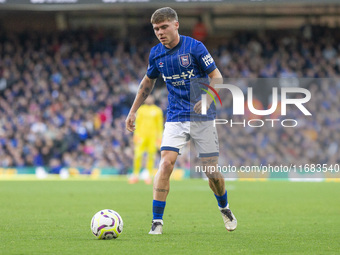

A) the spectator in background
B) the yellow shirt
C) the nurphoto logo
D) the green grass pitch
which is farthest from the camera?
the spectator in background

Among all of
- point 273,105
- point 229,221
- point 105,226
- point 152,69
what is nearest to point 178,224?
point 229,221

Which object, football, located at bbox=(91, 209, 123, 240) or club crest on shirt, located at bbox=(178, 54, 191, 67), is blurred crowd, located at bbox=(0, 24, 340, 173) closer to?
club crest on shirt, located at bbox=(178, 54, 191, 67)

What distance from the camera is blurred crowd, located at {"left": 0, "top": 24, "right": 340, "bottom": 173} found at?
20266 mm

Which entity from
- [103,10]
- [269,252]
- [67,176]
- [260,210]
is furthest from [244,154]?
[269,252]

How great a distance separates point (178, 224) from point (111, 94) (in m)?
17.8

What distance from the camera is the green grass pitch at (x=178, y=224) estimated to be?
5.57 meters

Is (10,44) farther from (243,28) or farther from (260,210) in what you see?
(260,210)

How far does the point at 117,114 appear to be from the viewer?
24.3 m

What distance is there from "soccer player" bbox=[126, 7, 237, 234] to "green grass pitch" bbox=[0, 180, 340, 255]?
21.3 inches

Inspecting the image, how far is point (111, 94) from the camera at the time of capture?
82.7ft

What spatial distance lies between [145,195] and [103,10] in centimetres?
1691

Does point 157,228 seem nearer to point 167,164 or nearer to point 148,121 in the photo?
point 167,164

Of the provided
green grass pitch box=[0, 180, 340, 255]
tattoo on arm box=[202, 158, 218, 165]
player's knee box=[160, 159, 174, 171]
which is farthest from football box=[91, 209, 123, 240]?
tattoo on arm box=[202, 158, 218, 165]

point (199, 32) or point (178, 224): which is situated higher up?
point (199, 32)
